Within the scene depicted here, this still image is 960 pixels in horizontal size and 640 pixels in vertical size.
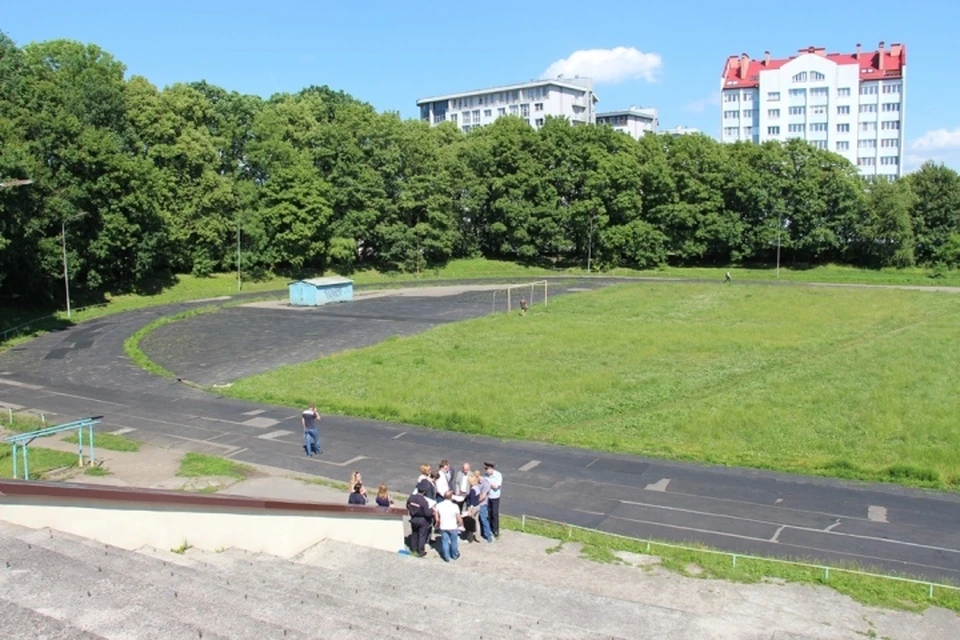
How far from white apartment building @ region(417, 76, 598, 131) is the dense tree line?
62049 millimetres

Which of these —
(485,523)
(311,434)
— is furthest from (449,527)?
(311,434)

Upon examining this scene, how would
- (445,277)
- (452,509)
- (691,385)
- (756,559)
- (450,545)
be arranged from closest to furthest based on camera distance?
(452,509)
(450,545)
(756,559)
(691,385)
(445,277)

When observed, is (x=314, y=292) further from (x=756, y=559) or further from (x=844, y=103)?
(x=844, y=103)

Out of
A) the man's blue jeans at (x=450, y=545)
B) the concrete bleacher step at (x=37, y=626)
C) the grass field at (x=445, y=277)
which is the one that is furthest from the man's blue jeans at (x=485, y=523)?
the grass field at (x=445, y=277)

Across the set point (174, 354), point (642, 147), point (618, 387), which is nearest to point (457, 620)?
point (618, 387)

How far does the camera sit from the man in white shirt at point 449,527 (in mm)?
14859

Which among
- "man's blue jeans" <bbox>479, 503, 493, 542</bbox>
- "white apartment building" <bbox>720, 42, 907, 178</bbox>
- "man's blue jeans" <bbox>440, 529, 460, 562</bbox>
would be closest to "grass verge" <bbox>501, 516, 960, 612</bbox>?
"man's blue jeans" <bbox>479, 503, 493, 542</bbox>

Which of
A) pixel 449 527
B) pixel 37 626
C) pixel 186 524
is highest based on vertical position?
pixel 37 626

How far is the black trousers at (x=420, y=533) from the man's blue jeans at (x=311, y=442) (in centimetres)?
904

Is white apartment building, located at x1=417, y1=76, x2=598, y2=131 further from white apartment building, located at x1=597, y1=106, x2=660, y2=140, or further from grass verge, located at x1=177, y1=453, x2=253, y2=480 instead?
grass verge, located at x1=177, y1=453, x2=253, y2=480

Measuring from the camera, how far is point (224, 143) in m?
77.6

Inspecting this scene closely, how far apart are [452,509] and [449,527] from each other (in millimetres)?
341

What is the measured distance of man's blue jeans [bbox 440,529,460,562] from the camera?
15.0 metres

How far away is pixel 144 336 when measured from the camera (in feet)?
156
